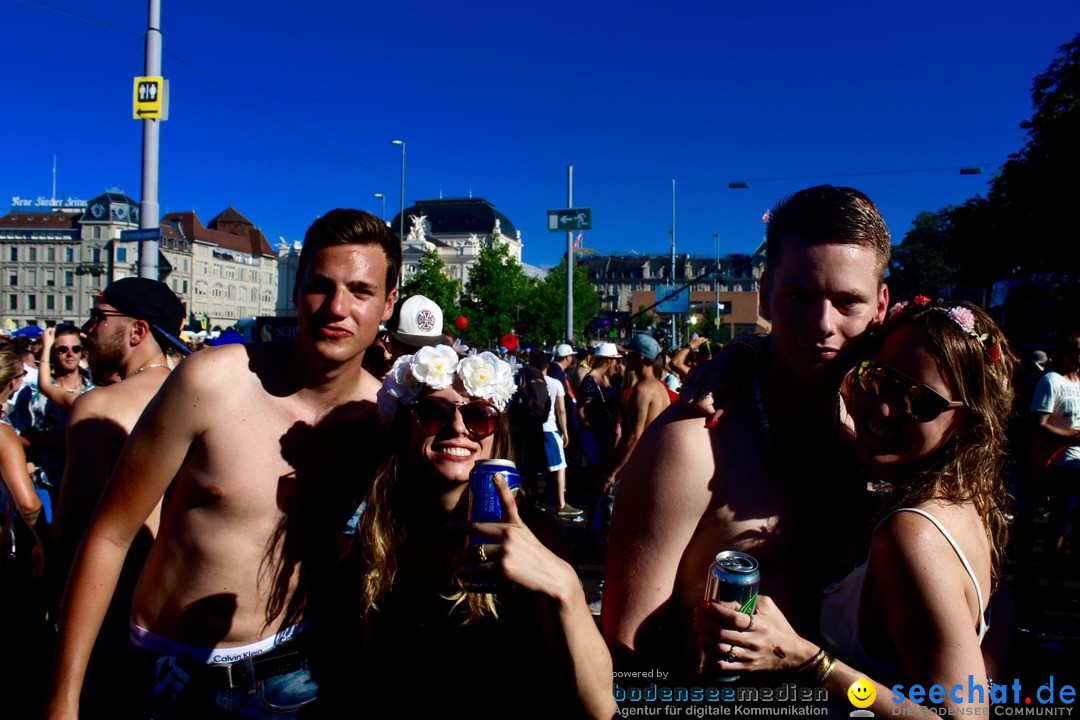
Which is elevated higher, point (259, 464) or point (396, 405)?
point (396, 405)

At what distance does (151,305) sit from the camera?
340cm

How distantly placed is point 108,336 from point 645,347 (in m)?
4.80

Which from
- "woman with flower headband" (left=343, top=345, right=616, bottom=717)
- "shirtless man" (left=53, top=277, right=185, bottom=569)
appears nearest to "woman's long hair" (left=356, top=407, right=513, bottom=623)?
"woman with flower headband" (left=343, top=345, right=616, bottom=717)

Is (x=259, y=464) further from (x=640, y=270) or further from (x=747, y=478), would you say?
(x=640, y=270)

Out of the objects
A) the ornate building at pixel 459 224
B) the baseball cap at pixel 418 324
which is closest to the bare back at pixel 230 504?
the baseball cap at pixel 418 324

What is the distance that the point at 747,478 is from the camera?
1.68 m

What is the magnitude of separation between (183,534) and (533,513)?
1.15 meters

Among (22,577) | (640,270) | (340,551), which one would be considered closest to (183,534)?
(340,551)

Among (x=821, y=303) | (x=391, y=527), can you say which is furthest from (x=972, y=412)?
(x=391, y=527)

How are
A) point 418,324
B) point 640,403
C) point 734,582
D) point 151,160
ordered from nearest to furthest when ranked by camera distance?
point 734,582
point 418,324
point 640,403
point 151,160

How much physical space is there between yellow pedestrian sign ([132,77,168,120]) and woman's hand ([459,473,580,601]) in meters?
8.58

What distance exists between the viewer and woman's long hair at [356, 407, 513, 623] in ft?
6.24

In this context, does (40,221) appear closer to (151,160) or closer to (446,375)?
(151,160)

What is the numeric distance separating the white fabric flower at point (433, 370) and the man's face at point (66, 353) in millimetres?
5533
